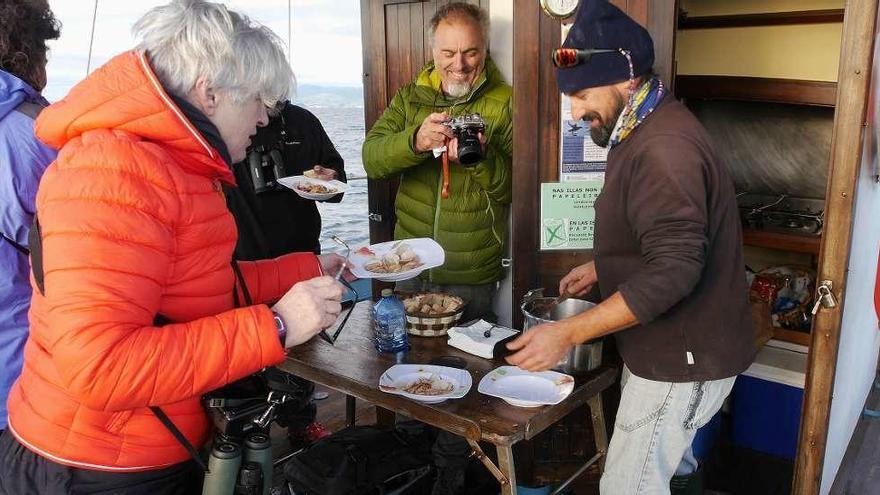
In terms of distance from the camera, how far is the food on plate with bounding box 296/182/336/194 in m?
2.77

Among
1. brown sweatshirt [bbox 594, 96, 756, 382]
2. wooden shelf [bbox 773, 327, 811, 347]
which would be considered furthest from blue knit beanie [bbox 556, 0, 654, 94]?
wooden shelf [bbox 773, 327, 811, 347]

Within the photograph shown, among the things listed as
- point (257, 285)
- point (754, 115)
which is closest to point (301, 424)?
point (257, 285)

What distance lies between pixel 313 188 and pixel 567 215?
1.03 metres

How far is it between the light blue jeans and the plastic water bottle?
0.68m

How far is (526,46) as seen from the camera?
7.96ft

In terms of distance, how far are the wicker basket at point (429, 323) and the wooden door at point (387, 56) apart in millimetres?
1560

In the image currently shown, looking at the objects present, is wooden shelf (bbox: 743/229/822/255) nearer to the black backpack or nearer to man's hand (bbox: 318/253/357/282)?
the black backpack

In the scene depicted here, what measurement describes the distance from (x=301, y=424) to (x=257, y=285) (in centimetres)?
162

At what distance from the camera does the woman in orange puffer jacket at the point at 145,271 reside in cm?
105

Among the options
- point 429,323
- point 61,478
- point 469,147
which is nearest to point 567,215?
point 469,147

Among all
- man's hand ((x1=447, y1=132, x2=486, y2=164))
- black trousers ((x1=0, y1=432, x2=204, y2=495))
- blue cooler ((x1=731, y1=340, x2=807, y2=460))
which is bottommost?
blue cooler ((x1=731, y1=340, x2=807, y2=460))

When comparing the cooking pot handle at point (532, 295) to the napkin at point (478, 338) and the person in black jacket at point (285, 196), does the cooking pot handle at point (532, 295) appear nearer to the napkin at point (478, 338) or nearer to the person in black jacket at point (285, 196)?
the napkin at point (478, 338)

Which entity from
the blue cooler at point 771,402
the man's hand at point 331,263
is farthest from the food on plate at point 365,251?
the blue cooler at point 771,402

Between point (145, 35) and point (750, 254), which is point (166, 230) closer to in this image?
point (145, 35)
